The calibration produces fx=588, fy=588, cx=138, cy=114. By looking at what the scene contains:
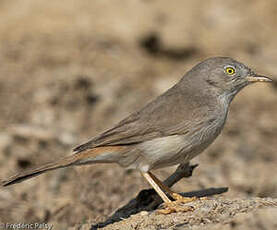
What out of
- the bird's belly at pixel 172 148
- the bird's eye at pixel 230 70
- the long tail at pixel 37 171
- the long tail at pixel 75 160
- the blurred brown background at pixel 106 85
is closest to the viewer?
the long tail at pixel 37 171

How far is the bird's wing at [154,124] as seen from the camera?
670cm

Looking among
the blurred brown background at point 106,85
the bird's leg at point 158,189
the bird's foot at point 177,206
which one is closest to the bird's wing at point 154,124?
the bird's leg at point 158,189

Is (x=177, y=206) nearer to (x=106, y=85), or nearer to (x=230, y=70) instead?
(x=230, y=70)

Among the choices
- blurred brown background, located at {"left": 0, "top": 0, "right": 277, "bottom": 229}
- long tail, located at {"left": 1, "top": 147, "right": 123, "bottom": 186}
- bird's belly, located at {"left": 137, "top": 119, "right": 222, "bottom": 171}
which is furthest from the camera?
blurred brown background, located at {"left": 0, "top": 0, "right": 277, "bottom": 229}

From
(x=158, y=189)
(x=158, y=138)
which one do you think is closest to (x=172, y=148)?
(x=158, y=138)

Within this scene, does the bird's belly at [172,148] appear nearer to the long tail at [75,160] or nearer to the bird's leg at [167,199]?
the bird's leg at [167,199]

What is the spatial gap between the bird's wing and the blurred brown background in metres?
1.44

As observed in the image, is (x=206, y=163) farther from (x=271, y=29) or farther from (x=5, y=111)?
(x=271, y=29)

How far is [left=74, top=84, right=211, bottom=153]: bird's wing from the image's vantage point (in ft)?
22.0

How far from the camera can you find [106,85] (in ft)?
41.0

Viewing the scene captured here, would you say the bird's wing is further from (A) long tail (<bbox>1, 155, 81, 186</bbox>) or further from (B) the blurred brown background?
(B) the blurred brown background

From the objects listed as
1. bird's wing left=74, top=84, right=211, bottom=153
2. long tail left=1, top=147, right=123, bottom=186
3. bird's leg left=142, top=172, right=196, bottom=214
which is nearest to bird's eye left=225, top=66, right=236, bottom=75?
bird's wing left=74, top=84, right=211, bottom=153

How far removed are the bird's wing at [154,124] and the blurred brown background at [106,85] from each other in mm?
1435

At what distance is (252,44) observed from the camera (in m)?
14.5
